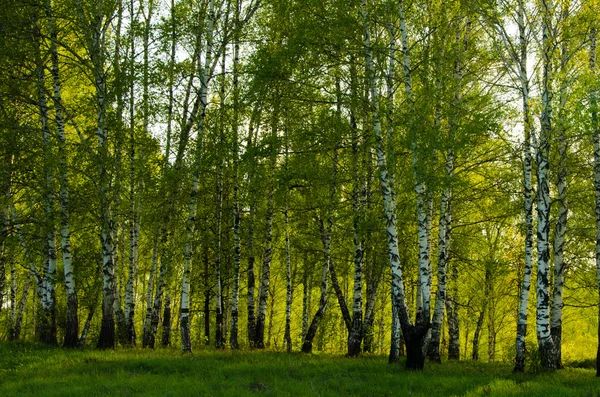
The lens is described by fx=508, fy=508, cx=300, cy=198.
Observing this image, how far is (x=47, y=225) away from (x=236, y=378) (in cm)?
768

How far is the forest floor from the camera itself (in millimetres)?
10117

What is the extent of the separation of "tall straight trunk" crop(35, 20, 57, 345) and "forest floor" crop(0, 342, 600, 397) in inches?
84.7

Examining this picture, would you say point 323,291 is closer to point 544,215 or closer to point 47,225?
point 544,215

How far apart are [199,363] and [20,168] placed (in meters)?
8.38

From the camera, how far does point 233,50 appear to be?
2073 cm

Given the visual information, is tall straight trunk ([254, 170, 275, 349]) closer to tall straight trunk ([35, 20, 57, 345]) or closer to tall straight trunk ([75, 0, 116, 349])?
tall straight trunk ([75, 0, 116, 349])

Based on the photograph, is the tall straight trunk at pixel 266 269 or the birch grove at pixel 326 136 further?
the tall straight trunk at pixel 266 269

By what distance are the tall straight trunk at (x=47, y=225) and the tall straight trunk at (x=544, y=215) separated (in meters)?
13.4

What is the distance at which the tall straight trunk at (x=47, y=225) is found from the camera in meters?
14.9

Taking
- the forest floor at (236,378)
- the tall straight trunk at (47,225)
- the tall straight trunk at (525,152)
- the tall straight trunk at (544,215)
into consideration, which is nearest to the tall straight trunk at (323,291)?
the forest floor at (236,378)

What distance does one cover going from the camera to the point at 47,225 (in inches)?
591

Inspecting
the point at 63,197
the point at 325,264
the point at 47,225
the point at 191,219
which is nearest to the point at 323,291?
the point at 325,264

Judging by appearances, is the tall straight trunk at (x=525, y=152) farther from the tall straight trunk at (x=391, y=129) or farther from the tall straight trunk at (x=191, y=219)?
the tall straight trunk at (x=191, y=219)

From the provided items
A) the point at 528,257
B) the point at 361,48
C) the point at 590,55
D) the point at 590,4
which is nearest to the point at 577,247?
the point at 528,257
